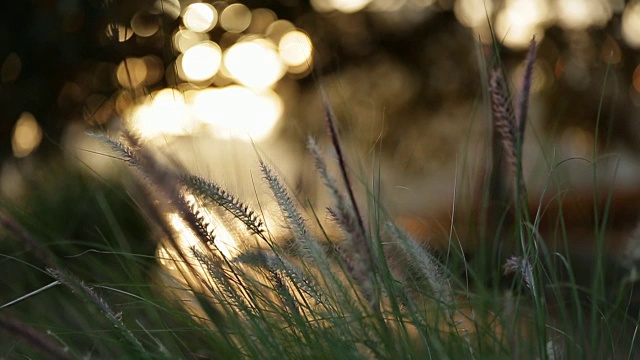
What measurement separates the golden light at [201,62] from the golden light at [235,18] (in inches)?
6.6

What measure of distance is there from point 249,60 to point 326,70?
98cm

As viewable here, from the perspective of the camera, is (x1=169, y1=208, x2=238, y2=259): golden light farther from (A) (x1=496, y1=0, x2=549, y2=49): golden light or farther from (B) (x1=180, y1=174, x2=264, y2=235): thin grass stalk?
(A) (x1=496, y1=0, x2=549, y2=49): golden light

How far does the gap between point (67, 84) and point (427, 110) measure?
7.74 ft

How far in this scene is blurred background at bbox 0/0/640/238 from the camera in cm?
362

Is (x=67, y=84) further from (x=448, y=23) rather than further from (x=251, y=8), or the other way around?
(x=448, y=23)

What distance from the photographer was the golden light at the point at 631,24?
14.4 feet

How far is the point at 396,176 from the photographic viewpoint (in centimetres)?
294

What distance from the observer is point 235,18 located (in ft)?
15.5

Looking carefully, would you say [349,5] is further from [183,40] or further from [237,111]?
[237,111]

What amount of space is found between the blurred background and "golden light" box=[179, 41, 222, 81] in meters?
0.01

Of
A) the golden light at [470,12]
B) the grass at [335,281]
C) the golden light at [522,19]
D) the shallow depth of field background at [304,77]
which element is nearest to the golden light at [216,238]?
the grass at [335,281]

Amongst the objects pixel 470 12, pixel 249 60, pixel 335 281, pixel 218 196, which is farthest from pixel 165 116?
pixel 470 12

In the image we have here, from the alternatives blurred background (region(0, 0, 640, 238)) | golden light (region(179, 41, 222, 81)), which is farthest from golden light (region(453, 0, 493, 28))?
golden light (region(179, 41, 222, 81))

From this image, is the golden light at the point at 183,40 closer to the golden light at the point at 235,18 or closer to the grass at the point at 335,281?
the golden light at the point at 235,18
